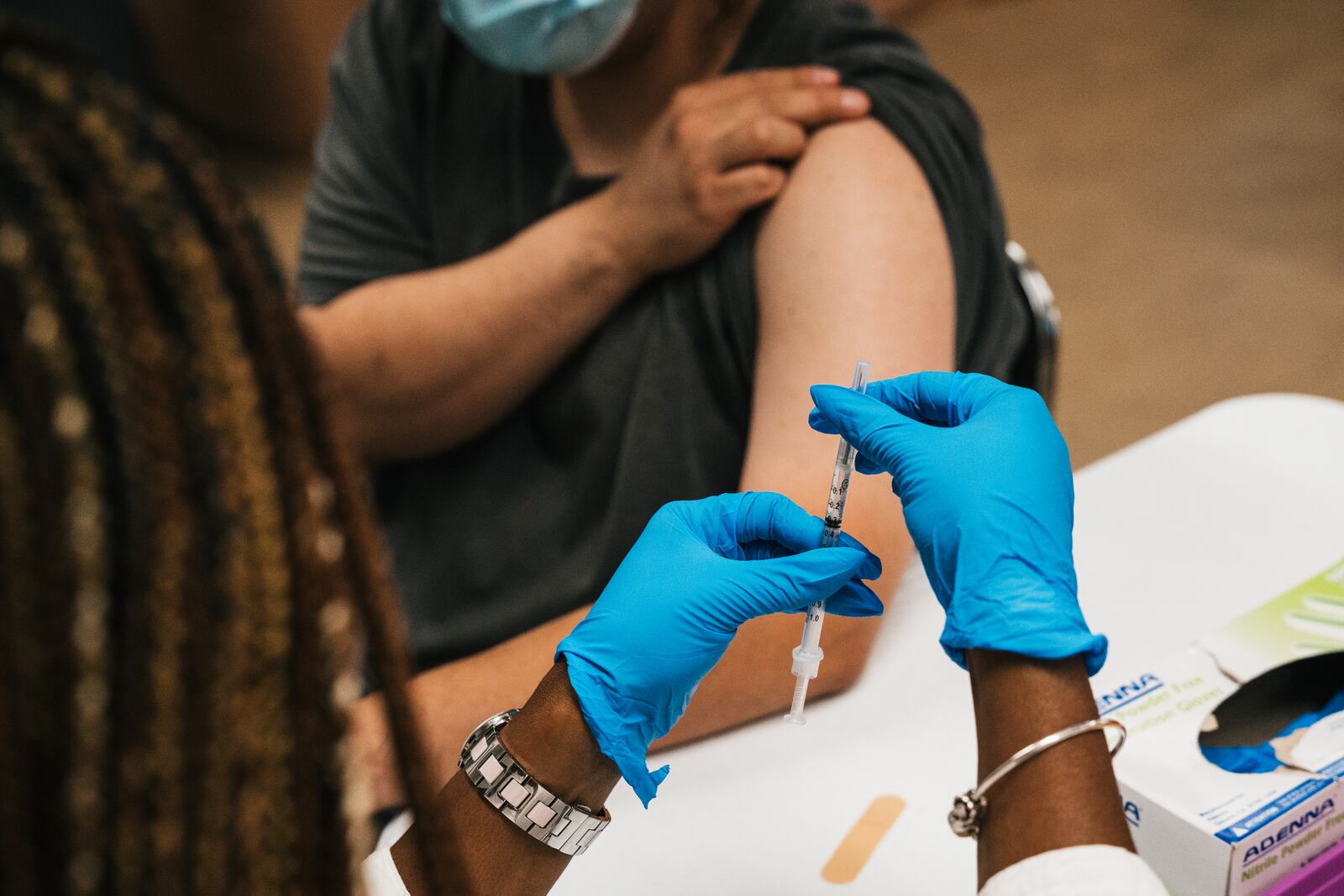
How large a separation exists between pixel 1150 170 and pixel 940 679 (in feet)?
8.53

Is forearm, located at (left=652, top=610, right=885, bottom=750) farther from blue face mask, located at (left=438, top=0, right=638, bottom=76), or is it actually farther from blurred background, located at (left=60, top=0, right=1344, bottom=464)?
blurred background, located at (left=60, top=0, right=1344, bottom=464)

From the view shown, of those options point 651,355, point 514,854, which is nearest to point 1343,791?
point 514,854

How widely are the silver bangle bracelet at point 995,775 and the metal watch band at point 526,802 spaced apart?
0.21 m

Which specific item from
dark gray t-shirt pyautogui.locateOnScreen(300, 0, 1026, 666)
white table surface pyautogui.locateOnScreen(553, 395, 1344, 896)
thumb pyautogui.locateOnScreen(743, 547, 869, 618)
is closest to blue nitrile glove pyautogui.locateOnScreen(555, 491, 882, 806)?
thumb pyautogui.locateOnScreen(743, 547, 869, 618)

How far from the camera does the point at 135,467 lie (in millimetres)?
368

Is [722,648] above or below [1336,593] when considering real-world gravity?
above

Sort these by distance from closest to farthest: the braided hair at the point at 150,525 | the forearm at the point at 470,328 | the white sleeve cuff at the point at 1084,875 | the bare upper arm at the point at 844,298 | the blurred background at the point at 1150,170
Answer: the braided hair at the point at 150,525
the white sleeve cuff at the point at 1084,875
the bare upper arm at the point at 844,298
the forearm at the point at 470,328
the blurred background at the point at 1150,170

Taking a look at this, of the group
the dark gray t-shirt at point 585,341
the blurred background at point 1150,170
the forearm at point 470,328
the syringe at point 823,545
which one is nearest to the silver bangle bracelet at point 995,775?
the syringe at point 823,545

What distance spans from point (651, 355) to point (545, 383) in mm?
143

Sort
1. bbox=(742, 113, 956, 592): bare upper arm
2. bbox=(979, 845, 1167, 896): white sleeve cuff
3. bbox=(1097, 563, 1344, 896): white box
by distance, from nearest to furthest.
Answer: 1. bbox=(979, 845, 1167, 896): white sleeve cuff
2. bbox=(1097, 563, 1344, 896): white box
3. bbox=(742, 113, 956, 592): bare upper arm

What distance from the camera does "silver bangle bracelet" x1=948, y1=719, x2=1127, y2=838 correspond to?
0.60 metres

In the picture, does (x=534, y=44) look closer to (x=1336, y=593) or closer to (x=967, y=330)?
(x=967, y=330)

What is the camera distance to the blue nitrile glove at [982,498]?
0.63 metres

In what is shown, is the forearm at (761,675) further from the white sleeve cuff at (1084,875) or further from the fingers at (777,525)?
the white sleeve cuff at (1084,875)
